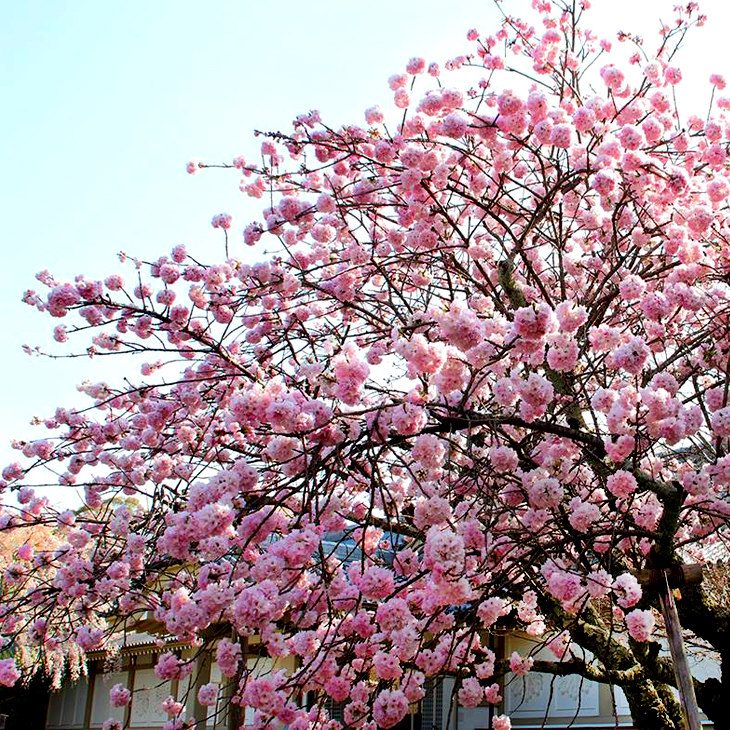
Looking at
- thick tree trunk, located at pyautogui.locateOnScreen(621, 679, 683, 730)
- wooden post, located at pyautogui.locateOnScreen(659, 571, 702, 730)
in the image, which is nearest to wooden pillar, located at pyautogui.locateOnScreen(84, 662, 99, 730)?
thick tree trunk, located at pyautogui.locateOnScreen(621, 679, 683, 730)

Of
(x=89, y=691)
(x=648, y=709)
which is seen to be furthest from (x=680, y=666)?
(x=89, y=691)

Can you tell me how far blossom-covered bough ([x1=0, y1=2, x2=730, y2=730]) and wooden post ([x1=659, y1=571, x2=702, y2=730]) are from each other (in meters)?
0.17

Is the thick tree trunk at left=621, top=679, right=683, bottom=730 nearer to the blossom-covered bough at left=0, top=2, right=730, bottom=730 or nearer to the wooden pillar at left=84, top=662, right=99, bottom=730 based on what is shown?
the blossom-covered bough at left=0, top=2, right=730, bottom=730

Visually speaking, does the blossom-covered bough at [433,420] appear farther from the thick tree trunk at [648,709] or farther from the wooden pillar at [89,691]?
the wooden pillar at [89,691]

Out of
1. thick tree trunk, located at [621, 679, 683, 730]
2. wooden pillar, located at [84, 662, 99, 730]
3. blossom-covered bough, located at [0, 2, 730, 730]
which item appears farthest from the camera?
wooden pillar, located at [84, 662, 99, 730]

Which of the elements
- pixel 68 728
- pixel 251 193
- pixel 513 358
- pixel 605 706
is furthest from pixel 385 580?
pixel 68 728

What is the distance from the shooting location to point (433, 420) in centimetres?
368

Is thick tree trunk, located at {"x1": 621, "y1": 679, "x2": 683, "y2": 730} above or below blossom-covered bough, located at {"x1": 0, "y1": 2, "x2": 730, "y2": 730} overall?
below

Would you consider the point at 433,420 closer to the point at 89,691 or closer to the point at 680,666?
the point at 680,666

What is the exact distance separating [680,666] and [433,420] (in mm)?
1671

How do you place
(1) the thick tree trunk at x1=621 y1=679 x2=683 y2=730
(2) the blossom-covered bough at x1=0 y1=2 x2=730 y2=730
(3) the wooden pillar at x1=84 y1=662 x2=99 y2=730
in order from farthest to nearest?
1. (3) the wooden pillar at x1=84 y1=662 x2=99 y2=730
2. (1) the thick tree trunk at x1=621 y1=679 x2=683 y2=730
3. (2) the blossom-covered bough at x1=0 y1=2 x2=730 y2=730

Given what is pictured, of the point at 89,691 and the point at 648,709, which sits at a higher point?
the point at 89,691

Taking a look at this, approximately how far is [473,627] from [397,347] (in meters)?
1.38

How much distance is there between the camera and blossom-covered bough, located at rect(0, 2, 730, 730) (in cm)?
312
